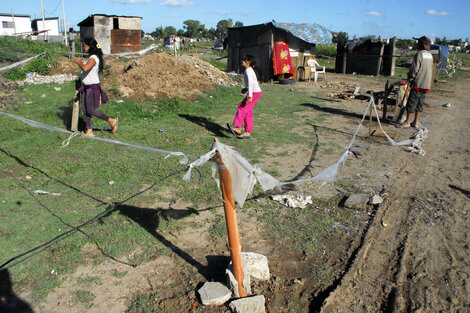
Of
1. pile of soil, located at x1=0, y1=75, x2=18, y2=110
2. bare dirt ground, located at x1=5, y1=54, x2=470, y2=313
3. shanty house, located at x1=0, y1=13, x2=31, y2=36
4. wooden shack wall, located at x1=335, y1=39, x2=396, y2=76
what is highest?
shanty house, located at x1=0, y1=13, x2=31, y2=36

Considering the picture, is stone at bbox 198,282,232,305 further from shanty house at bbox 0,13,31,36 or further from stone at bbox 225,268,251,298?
shanty house at bbox 0,13,31,36

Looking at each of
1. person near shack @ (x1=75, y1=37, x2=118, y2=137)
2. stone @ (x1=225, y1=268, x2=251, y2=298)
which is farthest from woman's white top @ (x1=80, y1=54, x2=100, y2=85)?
stone @ (x1=225, y1=268, x2=251, y2=298)

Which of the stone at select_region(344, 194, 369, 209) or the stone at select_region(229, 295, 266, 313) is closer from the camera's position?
the stone at select_region(229, 295, 266, 313)

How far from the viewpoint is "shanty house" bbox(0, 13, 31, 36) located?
49.4m

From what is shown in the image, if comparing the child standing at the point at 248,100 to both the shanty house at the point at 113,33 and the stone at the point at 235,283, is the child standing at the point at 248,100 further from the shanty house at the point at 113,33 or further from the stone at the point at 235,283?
the shanty house at the point at 113,33

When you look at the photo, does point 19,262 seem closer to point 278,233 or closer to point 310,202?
point 278,233

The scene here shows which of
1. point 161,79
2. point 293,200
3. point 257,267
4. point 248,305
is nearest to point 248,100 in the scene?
point 293,200

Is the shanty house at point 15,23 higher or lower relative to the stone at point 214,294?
higher

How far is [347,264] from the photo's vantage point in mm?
3521

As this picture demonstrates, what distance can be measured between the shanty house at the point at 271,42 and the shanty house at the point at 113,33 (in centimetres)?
658

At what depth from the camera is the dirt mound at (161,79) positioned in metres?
10.8

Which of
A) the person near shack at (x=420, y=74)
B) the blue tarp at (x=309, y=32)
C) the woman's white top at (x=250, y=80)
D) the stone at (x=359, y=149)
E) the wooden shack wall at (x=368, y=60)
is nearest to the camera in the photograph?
the stone at (x=359, y=149)

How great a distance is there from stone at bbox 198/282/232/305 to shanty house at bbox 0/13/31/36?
5574cm

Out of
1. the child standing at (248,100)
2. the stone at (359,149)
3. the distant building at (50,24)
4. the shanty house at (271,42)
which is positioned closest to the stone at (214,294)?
the stone at (359,149)
